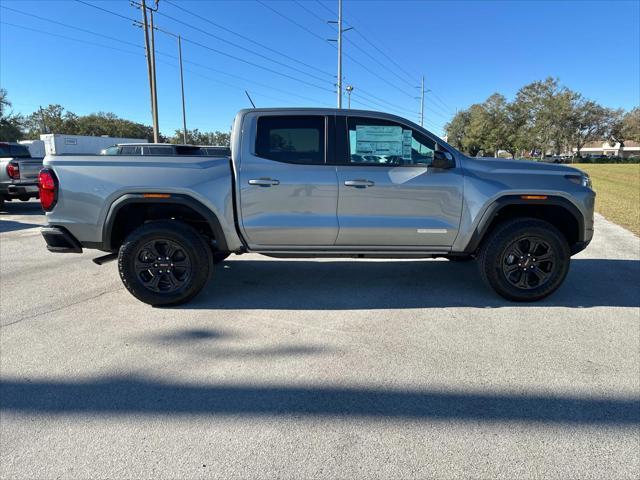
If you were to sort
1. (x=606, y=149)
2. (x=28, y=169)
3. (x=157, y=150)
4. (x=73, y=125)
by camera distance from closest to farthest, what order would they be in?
1. (x=28, y=169)
2. (x=157, y=150)
3. (x=73, y=125)
4. (x=606, y=149)

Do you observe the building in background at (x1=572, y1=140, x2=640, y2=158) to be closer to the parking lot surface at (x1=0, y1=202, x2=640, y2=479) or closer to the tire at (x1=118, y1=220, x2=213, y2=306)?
the parking lot surface at (x1=0, y1=202, x2=640, y2=479)

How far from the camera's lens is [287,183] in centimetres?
414

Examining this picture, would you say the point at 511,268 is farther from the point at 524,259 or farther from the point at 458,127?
the point at 458,127

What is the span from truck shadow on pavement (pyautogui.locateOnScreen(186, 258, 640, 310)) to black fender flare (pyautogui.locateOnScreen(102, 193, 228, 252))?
0.92m

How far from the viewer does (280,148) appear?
426 centimetres

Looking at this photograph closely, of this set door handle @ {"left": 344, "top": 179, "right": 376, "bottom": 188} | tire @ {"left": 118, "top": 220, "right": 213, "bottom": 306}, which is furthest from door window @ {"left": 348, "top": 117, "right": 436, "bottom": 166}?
tire @ {"left": 118, "top": 220, "right": 213, "bottom": 306}

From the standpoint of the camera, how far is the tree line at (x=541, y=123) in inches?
2793

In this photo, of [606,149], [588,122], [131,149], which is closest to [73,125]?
[131,149]

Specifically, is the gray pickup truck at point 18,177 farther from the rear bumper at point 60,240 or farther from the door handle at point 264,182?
the door handle at point 264,182

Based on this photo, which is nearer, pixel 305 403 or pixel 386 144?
pixel 305 403

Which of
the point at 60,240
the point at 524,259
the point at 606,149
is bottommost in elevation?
the point at 524,259

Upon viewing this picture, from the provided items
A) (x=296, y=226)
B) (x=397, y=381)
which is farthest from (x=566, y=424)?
(x=296, y=226)

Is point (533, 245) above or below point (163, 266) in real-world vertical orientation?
above

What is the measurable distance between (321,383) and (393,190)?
220 cm
